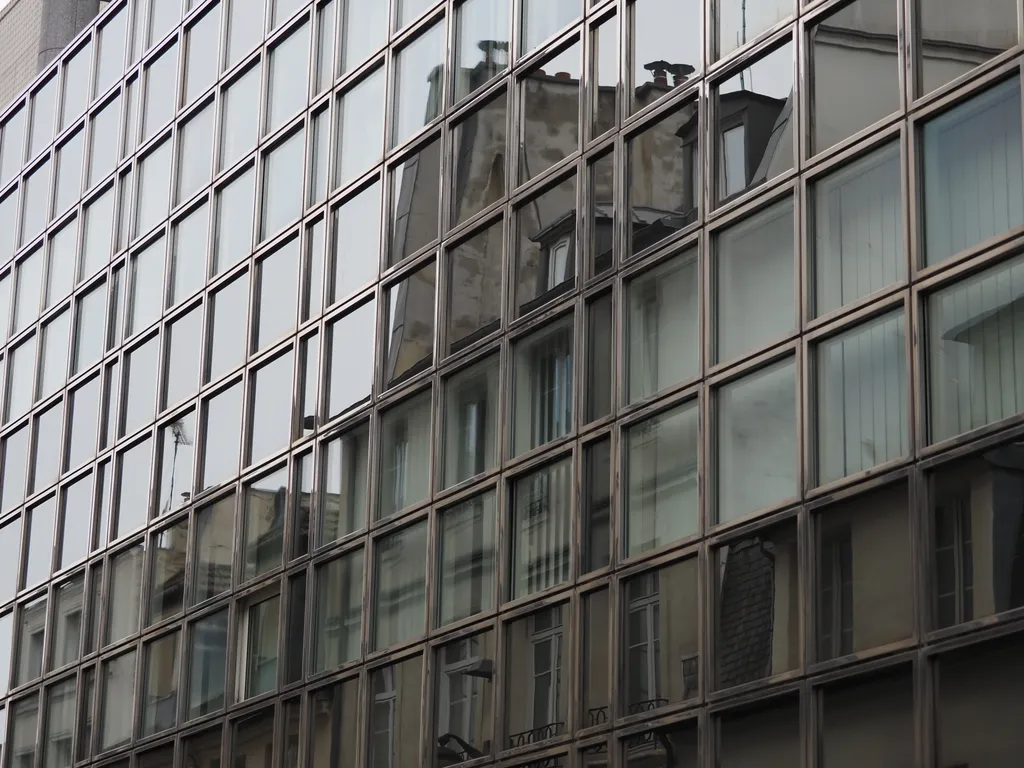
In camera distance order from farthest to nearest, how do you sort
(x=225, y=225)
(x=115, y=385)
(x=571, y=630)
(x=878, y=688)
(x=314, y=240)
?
(x=115, y=385), (x=225, y=225), (x=314, y=240), (x=571, y=630), (x=878, y=688)

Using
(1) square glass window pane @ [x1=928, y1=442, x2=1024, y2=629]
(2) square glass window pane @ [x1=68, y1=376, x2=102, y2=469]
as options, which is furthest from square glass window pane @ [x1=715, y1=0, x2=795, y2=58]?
A: (2) square glass window pane @ [x1=68, y1=376, x2=102, y2=469]

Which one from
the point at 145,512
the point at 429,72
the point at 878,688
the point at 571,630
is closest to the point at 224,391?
the point at 145,512

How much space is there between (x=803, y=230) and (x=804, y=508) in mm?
3185

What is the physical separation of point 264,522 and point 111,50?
14.9 meters

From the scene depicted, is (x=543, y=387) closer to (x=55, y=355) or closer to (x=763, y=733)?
(x=763, y=733)

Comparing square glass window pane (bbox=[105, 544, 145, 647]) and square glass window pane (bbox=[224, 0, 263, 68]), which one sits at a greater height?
square glass window pane (bbox=[224, 0, 263, 68])

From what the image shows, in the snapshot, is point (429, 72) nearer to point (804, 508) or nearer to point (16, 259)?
point (804, 508)

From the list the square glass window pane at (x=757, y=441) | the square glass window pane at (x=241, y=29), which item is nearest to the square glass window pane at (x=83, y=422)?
the square glass window pane at (x=241, y=29)

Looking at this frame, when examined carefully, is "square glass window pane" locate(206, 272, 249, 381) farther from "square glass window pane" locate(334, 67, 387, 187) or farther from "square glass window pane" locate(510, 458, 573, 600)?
"square glass window pane" locate(510, 458, 573, 600)

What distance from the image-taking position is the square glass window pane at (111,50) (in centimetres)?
Answer: 4394

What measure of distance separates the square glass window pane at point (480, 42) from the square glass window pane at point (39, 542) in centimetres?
1511

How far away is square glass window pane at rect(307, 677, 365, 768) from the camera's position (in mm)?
29953

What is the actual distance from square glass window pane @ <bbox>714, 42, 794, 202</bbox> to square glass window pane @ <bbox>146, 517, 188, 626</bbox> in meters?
14.7

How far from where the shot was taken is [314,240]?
34.3 metres
